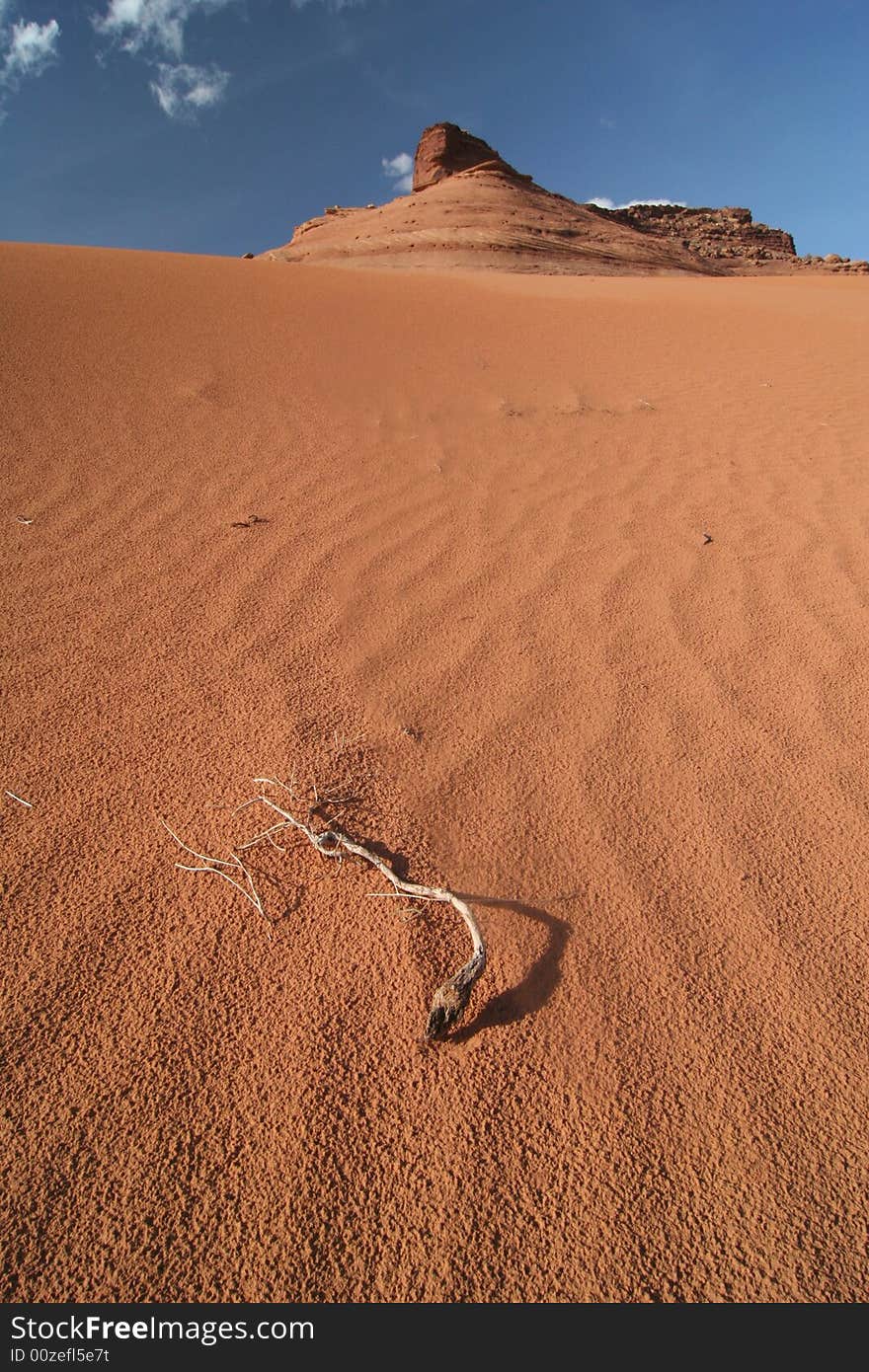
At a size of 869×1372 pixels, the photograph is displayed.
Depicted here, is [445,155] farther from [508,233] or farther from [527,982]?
[527,982]

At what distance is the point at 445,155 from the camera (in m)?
30.1


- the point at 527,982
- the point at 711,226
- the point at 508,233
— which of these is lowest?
the point at 527,982

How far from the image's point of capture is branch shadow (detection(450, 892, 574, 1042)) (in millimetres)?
1099

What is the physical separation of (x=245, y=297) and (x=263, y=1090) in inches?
253

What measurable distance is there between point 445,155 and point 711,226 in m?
12.4

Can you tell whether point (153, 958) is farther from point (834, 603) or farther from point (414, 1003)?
point (834, 603)

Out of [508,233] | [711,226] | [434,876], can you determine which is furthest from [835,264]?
[434,876]

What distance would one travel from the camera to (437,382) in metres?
4.39

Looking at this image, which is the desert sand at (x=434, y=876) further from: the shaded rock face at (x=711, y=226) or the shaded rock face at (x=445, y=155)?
the shaded rock face at (x=445, y=155)

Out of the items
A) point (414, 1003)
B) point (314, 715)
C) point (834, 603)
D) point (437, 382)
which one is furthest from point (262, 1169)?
point (437, 382)

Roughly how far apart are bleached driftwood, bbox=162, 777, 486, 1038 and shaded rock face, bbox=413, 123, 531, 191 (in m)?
Result: 34.8

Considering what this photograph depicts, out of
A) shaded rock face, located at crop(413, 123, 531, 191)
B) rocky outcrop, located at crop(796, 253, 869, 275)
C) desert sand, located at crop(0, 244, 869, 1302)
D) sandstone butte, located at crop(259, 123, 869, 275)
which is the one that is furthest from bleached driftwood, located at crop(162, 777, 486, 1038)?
shaded rock face, located at crop(413, 123, 531, 191)

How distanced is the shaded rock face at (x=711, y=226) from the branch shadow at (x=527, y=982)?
3160 cm

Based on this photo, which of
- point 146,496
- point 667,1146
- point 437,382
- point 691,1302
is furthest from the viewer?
point 437,382
